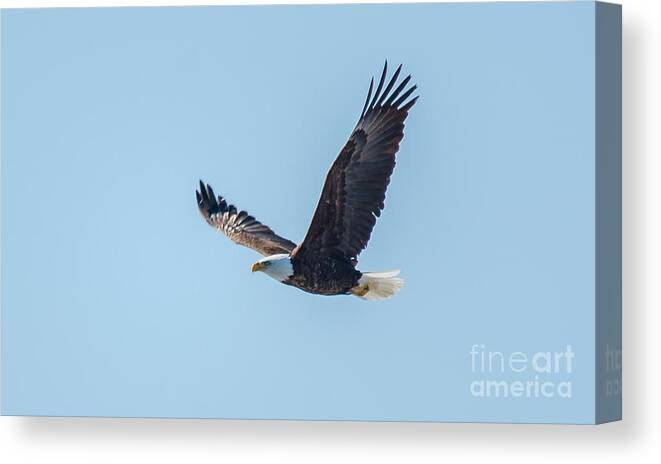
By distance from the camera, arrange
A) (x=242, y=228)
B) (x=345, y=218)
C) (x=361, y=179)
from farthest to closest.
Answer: (x=242, y=228) → (x=345, y=218) → (x=361, y=179)

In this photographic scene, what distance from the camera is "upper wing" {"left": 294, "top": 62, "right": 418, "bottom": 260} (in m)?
9.84

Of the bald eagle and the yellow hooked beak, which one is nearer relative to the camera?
the bald eagle

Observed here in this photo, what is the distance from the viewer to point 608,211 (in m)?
10.1

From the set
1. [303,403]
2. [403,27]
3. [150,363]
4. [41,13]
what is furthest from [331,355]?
[41,13]

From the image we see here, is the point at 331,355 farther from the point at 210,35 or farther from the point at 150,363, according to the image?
the point at 210,35

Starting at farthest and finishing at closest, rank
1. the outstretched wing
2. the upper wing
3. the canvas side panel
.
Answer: the outstretched wing, the canvas side panel, the upper wing

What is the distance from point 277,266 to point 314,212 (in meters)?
0.46

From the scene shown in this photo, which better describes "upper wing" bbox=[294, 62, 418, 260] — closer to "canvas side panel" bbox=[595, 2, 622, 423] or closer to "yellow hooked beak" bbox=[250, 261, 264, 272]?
"yellow hooked beak" bbox=[250, 261, 264, 272]

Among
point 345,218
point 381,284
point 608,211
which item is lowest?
point 381,284

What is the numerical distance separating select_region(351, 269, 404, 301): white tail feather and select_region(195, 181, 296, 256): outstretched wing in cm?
42

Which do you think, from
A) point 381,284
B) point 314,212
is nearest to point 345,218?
point 314,212

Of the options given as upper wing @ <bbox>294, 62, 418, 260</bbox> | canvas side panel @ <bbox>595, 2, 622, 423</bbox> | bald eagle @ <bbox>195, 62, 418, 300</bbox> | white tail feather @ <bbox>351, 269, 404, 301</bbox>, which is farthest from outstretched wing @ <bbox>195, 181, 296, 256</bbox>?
canvas side panel @ <bbox>595, 2, 622, 423</bbox>

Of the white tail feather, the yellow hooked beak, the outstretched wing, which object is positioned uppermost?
the outstretched wing

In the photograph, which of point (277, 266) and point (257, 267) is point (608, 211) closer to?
point (277, 266)
